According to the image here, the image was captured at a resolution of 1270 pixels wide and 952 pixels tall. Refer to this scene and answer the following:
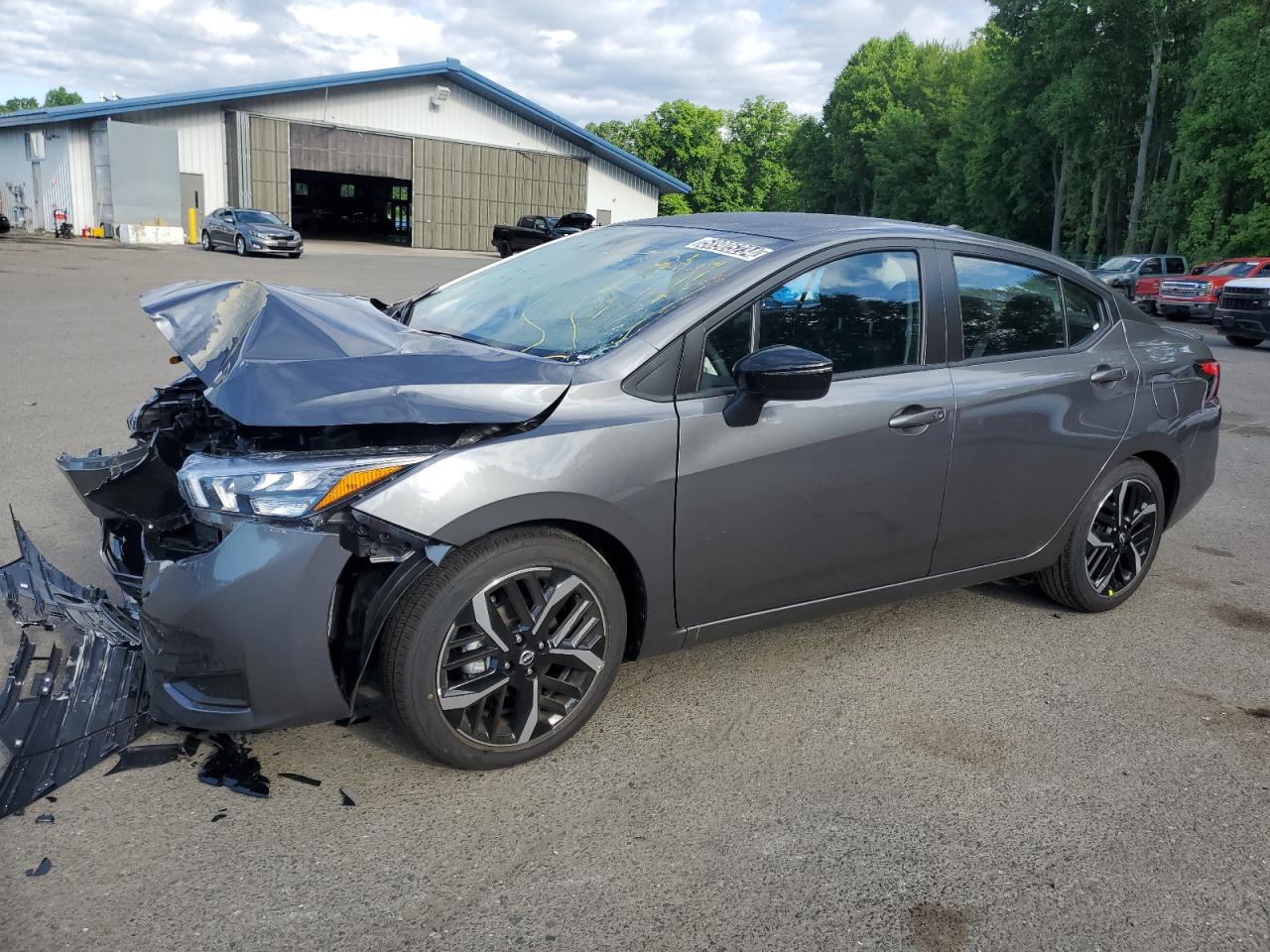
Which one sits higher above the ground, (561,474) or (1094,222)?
(1094,222)

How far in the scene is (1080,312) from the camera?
4410mm

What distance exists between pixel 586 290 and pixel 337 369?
1133 millimetres

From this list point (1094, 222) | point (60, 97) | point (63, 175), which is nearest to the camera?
point (63, 175)

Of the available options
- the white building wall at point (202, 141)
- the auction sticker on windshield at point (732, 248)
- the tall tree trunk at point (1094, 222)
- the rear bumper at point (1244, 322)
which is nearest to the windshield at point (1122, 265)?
the rear bumper at point (1244, 322)

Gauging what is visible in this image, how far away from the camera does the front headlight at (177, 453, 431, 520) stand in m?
2.69

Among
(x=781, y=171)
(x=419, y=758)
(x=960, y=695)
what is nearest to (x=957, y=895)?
(x=960, y=695)

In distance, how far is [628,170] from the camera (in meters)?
47.2

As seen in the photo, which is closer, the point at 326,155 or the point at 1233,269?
the point at 1233,269

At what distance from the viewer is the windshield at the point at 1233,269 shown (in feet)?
81.8

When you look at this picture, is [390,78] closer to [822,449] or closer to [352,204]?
[352,204]

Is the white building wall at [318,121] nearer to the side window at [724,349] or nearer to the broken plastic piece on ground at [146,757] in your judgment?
the broken plastic piece on ground at [146,757]

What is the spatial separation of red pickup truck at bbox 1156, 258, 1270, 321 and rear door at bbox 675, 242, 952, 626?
2445 centimetres

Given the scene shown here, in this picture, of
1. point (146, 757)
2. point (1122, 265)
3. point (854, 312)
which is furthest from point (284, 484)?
point (1122, 265)

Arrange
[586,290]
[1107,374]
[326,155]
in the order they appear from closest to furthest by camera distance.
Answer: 1. [586,290]
2. [1107,374]
3. [326,155]
